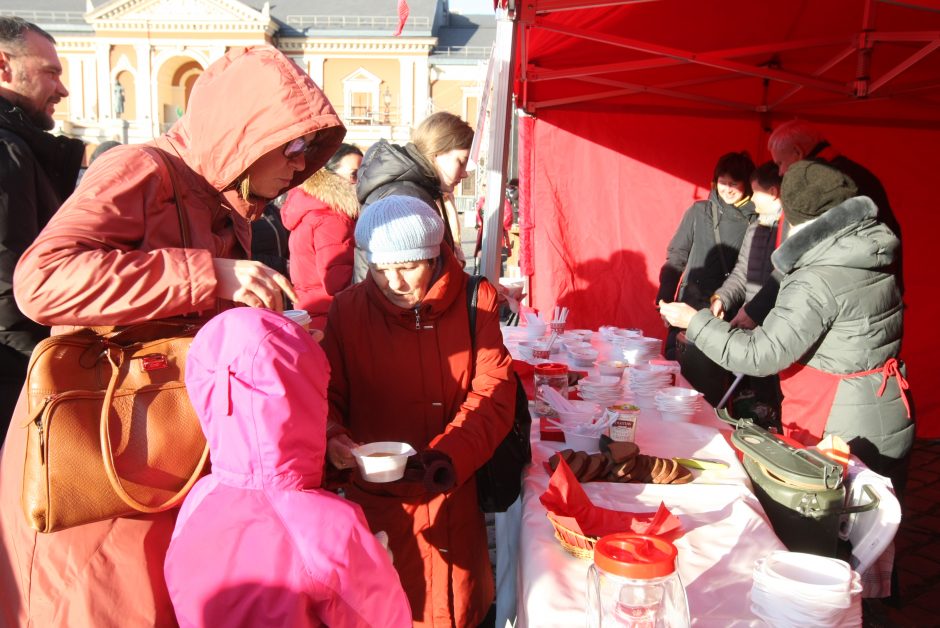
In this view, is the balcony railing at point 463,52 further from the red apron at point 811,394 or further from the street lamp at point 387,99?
the red apron at point 811,394

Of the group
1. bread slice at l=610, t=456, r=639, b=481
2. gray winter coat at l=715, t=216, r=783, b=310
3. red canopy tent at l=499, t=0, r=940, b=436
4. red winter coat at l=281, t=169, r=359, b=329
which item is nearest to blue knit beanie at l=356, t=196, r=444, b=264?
bread slice at l=610, t=456, r=639, b=481

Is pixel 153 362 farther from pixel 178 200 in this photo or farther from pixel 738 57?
pixel 738 57

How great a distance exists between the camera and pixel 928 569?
3254mm

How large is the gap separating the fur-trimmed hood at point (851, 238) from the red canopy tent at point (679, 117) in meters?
1.84

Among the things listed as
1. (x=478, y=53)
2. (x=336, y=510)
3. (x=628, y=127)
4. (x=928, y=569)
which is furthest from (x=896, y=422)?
(x=478, y=53)

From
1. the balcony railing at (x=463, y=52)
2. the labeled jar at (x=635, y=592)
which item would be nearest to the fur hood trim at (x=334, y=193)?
the labeled jar at (x=635, y=592)

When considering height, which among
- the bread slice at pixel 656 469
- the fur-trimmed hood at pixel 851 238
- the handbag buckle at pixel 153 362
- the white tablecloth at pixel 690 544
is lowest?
the white tablecloth at pixel 690 544

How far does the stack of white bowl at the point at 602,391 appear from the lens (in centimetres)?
272

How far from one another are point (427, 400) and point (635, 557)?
3.24ft

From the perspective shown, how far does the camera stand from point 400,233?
1883 mm

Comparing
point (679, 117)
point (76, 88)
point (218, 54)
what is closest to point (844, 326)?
point (679, 117)

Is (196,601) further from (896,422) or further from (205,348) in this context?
(896,422)

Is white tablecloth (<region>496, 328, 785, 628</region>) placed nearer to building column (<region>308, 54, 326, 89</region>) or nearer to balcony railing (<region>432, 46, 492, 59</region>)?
balcony railing (<region>432, 46, 492, 59</region>)

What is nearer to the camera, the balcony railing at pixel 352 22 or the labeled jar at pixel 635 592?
the labeled jar at pixel 635 592
